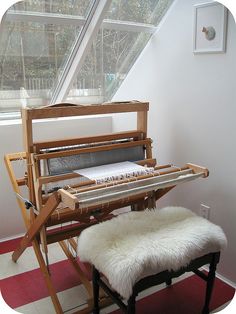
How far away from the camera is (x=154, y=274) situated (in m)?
1.42

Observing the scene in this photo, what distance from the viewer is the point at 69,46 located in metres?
2.26

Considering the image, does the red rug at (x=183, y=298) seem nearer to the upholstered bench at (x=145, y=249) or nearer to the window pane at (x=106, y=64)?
the upholstered bench at (x=145, y=249)

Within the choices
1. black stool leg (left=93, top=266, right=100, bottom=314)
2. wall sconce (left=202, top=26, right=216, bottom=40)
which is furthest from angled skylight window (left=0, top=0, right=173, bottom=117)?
black stool leg (left=93, top=266, right=100, bottom=314)

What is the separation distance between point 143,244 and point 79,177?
0.60 metres

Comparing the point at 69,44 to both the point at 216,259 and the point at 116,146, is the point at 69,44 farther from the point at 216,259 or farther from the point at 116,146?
the point at 216,259

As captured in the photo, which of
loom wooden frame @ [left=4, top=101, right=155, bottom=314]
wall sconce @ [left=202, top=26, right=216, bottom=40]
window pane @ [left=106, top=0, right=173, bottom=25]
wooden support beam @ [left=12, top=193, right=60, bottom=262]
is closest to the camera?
wooden support beam @ [left=12, top=193, right=60, bottom=262]

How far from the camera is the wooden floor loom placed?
5.12 feet

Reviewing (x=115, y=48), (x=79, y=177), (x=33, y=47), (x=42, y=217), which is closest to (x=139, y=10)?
(x=115, y=48)

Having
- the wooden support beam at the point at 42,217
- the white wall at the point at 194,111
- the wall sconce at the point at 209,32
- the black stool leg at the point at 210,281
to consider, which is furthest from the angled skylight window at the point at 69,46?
the black stool leg at the point at 210,281

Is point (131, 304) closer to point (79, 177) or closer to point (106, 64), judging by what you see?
point (79, 177)

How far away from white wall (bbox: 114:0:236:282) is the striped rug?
0.25 metres

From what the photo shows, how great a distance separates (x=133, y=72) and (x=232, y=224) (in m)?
1.37

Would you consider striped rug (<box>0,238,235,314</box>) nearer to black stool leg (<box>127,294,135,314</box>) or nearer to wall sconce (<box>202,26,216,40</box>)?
black stool leg (<box>127,294,135,314</box>)

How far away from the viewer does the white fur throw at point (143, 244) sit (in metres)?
1.34
